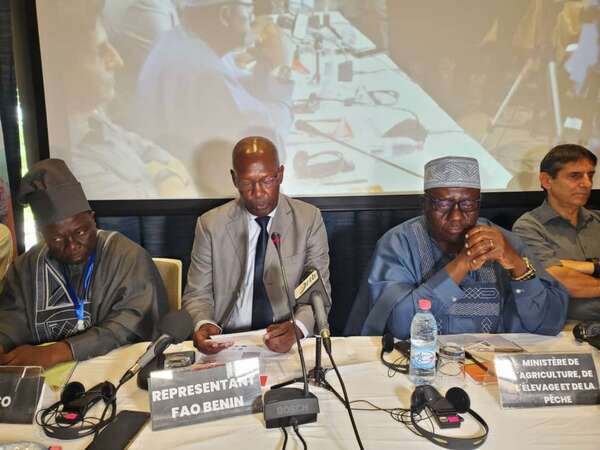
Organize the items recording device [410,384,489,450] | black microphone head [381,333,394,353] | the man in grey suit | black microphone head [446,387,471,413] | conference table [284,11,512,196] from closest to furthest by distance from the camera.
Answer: recording device [410,384,489,450]
black microphone head [446,387,471,413]
black microphone head [381,333,394,353]
the man in grey suit
conference table [284,11,512,196]

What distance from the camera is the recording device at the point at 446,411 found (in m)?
1.12

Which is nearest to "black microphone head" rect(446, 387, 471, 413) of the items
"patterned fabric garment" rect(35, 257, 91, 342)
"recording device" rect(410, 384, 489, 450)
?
"recording device" rect(410, 384, 489, 450)

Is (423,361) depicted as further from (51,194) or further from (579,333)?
(51,194)

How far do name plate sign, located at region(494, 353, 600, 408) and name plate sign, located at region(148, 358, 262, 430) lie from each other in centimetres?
68

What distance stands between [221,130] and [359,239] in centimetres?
118

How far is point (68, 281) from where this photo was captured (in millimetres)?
1910

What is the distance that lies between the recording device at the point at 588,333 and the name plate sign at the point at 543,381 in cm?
43

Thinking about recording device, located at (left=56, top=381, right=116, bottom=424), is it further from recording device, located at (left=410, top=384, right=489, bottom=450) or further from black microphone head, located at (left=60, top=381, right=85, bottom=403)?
recording device, located at (left=410, top=384, right=489, bottom=450)

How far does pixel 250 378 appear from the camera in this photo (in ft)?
4.23

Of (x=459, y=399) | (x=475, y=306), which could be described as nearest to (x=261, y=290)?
(x=475, y=306)

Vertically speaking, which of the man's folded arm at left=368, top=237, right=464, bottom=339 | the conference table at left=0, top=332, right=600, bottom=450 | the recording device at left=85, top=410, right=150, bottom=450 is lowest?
the conference table at left=0, top=332, right=600, bottom=450

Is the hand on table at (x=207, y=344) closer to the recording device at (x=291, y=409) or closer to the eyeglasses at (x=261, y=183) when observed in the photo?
the recording device at (x=291, y=409)

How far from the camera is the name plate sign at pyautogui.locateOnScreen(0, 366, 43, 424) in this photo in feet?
4.09

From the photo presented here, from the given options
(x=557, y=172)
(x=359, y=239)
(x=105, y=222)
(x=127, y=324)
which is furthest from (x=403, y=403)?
(x=105, y=222)
